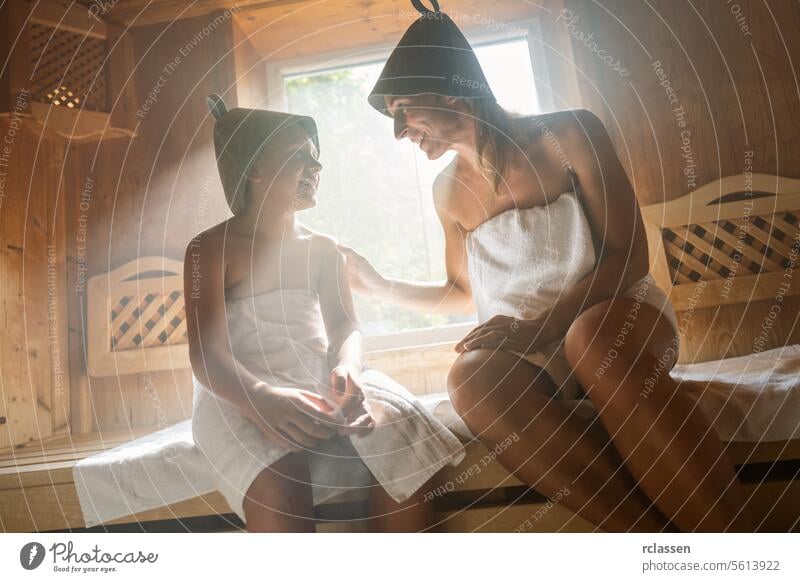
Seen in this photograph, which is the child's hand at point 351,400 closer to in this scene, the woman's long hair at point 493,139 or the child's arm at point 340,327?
the child's arm at point 340,327

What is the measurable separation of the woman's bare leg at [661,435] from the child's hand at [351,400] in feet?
0.59

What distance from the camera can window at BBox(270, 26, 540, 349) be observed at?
0.51 m

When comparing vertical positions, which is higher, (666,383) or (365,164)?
(365,164)

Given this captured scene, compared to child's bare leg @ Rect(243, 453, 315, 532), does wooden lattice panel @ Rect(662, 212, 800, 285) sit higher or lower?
higher

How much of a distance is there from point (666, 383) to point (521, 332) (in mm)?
114

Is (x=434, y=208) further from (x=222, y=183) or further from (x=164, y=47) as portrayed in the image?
(x=164, y=47)

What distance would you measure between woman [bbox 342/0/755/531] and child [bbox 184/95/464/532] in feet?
0.18

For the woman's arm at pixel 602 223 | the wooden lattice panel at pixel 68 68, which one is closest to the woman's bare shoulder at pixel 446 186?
the woman's arm at pixel 602 223

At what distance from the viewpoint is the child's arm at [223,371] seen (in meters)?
0.41

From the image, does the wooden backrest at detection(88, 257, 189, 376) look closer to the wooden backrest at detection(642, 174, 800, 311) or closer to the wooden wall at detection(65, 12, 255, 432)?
the wooden wall at detection(65, 12, 255, 432)

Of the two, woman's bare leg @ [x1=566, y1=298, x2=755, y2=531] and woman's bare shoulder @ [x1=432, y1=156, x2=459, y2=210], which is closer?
woman's bare leg @ [x1=566, y1=298, x2=755, y2=531]

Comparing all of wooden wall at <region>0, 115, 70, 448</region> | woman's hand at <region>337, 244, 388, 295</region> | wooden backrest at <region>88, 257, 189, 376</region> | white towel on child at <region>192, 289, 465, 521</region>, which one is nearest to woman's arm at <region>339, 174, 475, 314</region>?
woman's hand at <region>337, 244, 388, 295</region>
